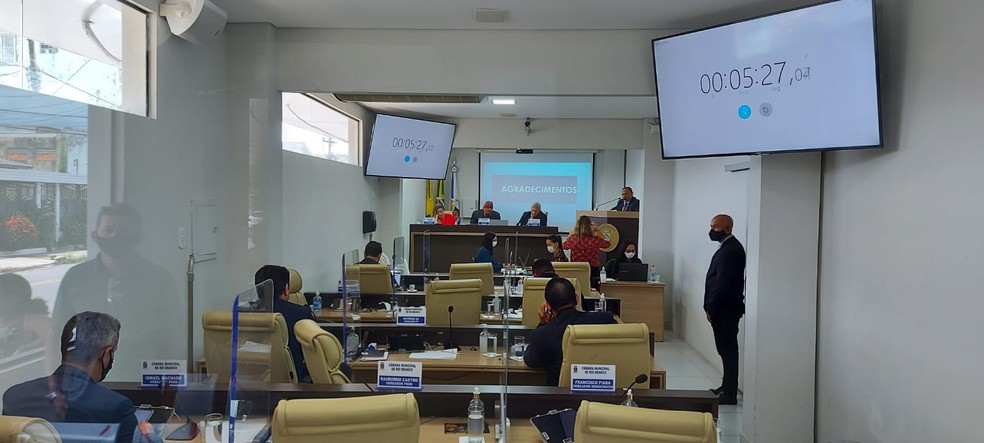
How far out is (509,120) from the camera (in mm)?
8828

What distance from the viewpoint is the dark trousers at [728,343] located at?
4.58 meters

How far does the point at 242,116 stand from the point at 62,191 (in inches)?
70.3

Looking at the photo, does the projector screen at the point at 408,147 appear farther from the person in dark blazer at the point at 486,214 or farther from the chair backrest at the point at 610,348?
the chair backrest at the point at 610,348

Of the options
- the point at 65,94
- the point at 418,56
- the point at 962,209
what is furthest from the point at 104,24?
the point at 962,209

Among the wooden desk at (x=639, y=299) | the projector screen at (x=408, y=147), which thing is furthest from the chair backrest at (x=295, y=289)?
the wooden desk at (x=639, y=299)

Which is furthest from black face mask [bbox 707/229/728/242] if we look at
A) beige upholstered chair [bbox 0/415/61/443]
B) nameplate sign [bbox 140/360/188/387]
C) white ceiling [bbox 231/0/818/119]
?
beige upholstered chair [bbox 0/415/61/443]

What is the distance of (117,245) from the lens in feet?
9.77

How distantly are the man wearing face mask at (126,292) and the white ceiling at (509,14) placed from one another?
1.72m

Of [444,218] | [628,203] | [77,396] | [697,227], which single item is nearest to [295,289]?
[77,396]

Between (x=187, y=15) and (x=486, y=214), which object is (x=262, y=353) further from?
(x=486, y=214)

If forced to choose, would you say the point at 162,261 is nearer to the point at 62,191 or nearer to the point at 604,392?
the point at 62,191

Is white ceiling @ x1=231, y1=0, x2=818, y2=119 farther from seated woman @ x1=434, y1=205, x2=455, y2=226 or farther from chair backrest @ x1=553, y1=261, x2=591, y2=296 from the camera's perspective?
seated woman @ x1=434, y1=205, x2=455, y2=226

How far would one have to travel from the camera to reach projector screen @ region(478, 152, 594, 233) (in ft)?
37.8

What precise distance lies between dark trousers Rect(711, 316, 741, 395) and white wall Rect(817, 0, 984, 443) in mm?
996
